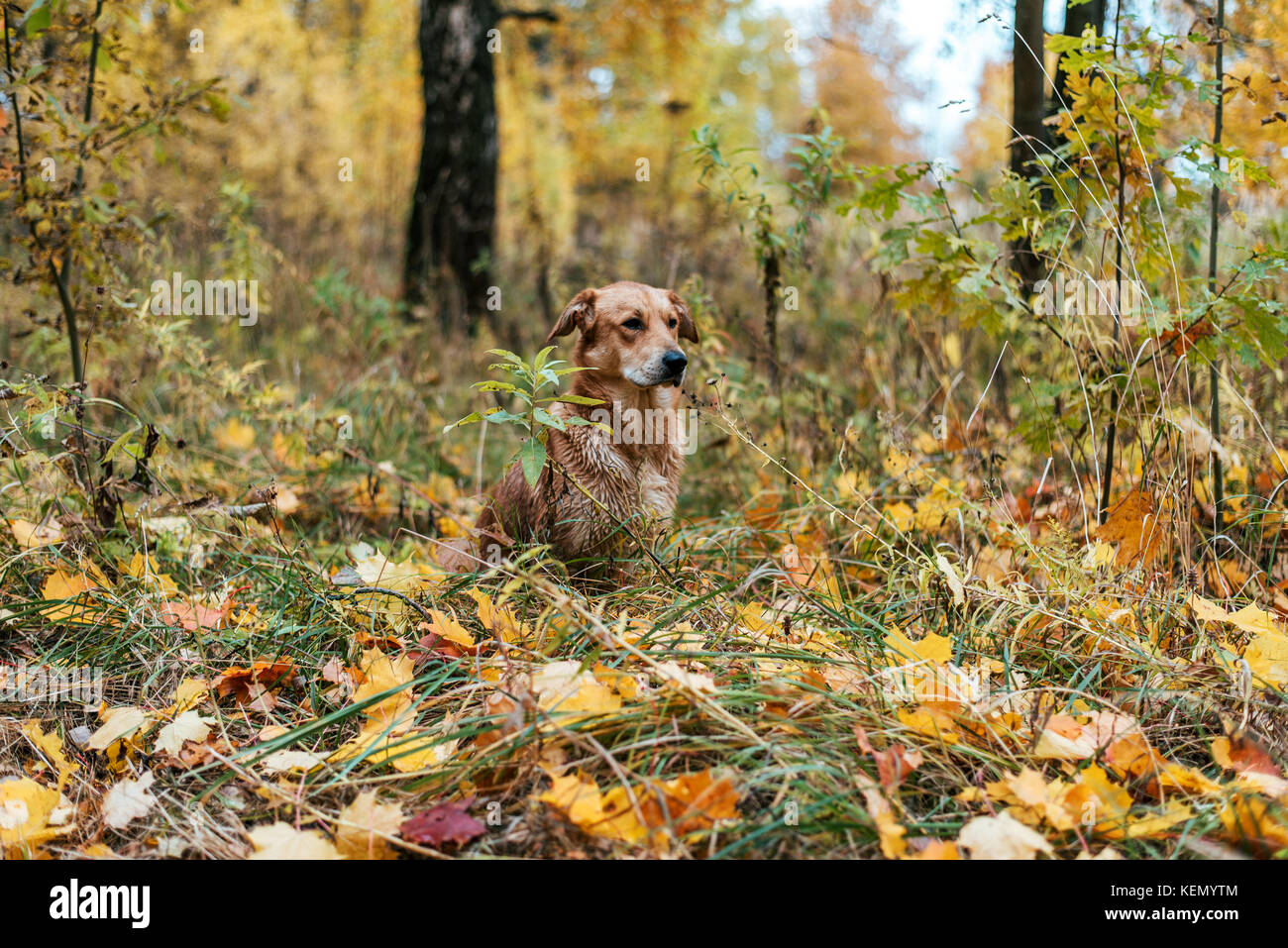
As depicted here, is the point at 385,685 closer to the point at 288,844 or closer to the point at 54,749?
the point at 288,844

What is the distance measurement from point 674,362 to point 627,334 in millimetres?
227

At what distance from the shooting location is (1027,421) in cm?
330

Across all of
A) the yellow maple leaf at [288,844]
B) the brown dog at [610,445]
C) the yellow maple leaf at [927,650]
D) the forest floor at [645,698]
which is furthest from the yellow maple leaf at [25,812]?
the yellow maple leaf at [927,650]

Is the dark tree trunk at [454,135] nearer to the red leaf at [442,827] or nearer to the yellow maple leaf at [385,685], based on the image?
the yellow maple leaf at [385,685]

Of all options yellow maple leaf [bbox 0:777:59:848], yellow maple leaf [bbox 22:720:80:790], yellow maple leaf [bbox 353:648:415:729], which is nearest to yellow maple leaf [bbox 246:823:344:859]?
yellow maple leaf [bbox 353:648:415:729]

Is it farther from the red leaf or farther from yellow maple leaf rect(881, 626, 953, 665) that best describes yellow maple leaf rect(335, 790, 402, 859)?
yellow maple leaf rect(881, 626, 953, 665)

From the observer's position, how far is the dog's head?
3.43 metres

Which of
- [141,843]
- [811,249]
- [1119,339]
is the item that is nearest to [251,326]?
[811,249]

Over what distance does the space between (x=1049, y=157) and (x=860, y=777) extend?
2.40 meters

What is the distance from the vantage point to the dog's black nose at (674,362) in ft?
11.2

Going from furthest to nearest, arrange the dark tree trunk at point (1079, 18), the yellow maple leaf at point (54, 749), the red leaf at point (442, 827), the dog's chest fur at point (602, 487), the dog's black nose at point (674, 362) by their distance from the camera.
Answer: the dark tree trunk at point (1079, 18), the dog's black nose at point (674, 362), the dog's chest fur at point (602, 487), the yellow maple leaf at point (54, 749), the red leaf at point (442, 827)

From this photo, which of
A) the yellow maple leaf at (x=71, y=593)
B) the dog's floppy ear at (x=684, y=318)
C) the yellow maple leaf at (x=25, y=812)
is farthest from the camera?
the dog's floppy ear at (x=684, y=318)

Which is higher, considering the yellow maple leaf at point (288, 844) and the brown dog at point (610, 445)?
the brown dog at point (610, 445)
